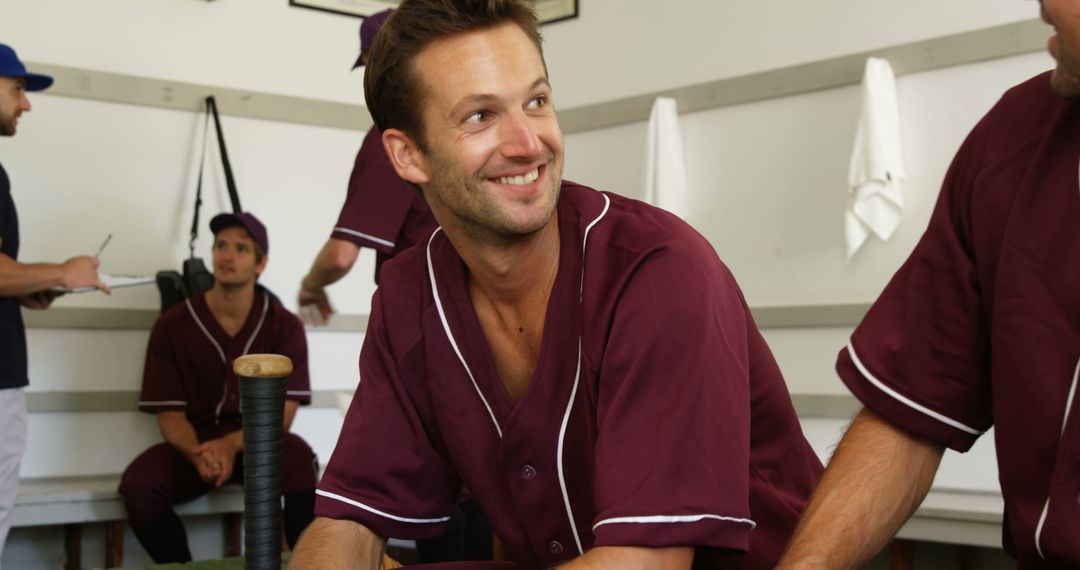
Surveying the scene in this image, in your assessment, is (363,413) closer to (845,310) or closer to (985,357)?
(985,357)

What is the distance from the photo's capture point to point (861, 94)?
4.00 m

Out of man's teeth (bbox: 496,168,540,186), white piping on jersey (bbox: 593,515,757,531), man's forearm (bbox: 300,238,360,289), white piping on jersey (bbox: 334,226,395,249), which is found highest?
man's teeth (bbox: 496,168,540,186)

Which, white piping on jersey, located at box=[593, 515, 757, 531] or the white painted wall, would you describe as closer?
white piping on jersey, located at box=[593, 515, 757, 531]

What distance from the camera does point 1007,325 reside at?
1.22m

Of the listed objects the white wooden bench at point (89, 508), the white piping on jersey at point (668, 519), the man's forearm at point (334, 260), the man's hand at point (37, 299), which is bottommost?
the white wooden bench at point (89, 508)

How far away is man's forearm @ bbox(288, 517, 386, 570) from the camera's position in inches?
61.5

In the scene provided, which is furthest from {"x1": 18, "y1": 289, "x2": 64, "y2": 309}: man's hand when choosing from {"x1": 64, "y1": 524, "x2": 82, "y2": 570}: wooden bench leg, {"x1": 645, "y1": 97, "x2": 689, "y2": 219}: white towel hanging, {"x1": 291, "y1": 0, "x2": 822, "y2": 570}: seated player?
{"x1": 291, "y1": 0, "x2": 822, "y2": 570}: seated player

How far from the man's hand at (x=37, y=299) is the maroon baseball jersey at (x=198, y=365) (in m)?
0.55

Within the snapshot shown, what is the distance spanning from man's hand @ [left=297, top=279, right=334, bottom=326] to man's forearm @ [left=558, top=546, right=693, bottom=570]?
2123 millimetres

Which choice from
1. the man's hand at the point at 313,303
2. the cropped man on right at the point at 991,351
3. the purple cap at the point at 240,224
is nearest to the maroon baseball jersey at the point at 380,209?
the man's hand at the point at 313,303

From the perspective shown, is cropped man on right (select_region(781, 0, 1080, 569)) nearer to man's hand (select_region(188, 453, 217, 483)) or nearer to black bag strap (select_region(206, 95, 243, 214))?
man's hand (select_region(188, 453, 217, 483))

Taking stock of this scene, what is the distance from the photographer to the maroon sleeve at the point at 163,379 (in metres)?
4.18

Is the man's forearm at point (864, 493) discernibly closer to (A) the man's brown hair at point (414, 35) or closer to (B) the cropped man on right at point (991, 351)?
(B) the cropped man on right at point (991, 351)

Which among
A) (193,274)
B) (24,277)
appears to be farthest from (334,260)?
(193,274)
